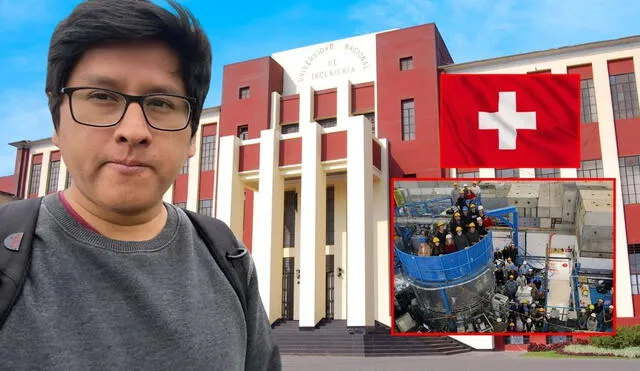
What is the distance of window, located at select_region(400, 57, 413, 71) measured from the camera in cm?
2357

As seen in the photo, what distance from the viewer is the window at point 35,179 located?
32.0m

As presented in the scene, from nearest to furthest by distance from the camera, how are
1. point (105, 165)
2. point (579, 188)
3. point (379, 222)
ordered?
point (105, 165), point (579, 188), point (379, 222)

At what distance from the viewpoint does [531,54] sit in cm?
2234

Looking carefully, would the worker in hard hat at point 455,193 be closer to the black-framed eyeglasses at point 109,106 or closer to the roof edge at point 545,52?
the black-framed eyeglasses at point 109,106

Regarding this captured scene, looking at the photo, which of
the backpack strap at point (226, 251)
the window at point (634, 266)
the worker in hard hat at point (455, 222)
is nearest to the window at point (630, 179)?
the window at point (634, 266)

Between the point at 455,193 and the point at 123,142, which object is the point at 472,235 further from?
the point at 123,142

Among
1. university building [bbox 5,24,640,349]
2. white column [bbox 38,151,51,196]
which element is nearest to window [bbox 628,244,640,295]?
university building [bbox 5,24,640,349]

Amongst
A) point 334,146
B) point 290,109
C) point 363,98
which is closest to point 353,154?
point 334,146

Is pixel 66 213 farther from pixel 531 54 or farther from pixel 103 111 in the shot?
pixel 531 54

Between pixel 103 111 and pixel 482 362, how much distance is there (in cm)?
1648

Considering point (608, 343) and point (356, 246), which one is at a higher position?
point (356, 246)

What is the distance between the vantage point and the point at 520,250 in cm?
513

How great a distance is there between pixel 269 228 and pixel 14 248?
19.5 m

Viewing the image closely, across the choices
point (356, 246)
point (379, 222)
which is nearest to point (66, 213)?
point (356, 246)
